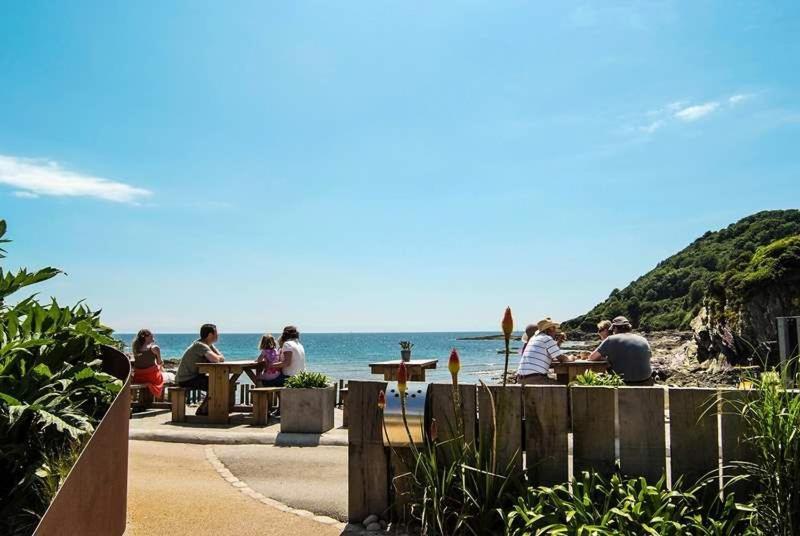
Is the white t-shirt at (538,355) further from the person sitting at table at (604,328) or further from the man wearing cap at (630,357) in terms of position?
the person sitting at table at (604,328)

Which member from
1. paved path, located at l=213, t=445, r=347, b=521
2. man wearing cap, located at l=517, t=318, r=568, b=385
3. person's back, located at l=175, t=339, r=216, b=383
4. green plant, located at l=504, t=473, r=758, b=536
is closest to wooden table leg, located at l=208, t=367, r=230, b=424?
person's back, located at l=175, t=339, r=216, b=383

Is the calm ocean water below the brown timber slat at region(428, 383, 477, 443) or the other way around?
below

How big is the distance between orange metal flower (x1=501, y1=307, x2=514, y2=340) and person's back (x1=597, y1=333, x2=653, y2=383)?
487cm

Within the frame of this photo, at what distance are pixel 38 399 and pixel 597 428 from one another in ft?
11.1

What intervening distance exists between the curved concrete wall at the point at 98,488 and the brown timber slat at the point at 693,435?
130 inches

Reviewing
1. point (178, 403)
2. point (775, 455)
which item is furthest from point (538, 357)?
point (178, 403)

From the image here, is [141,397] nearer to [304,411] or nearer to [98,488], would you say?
[304,411]

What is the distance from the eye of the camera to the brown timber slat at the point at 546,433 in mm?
3633

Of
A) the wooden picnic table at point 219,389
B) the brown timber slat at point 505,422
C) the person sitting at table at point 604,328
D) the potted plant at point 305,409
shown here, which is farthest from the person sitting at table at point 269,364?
the brown timber slat at point 505,422

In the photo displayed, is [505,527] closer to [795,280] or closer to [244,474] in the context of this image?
[244,474]

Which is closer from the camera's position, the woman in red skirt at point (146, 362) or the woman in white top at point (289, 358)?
the woman in white top at point (289, 358)

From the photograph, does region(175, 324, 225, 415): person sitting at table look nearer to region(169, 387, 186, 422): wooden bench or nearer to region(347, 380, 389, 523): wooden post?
region(169, 387, 186, 422): wooden bench

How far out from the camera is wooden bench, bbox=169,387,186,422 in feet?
30.7

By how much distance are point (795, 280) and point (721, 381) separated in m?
8.27
